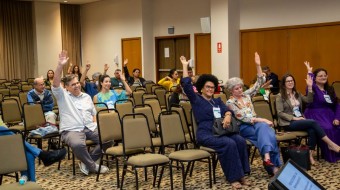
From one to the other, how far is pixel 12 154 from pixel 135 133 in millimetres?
1429

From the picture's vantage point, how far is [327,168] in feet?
18.0

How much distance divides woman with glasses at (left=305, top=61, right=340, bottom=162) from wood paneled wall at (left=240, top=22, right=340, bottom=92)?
10.5 feet

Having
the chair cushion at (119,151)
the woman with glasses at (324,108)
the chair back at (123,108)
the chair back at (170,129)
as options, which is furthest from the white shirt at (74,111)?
the woman with glasses at (324,108)

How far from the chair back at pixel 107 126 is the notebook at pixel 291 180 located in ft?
13.5

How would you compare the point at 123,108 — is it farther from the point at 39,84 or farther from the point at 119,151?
the point at 39,84

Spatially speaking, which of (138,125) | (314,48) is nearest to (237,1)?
(314,48)

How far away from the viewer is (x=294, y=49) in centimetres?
992

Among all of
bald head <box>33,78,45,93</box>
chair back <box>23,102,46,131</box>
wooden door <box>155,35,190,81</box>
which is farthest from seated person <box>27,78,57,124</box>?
wooden door <box>155,35,190,81</box>

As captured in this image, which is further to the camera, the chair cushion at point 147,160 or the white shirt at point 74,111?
the white shirt at point 74,111

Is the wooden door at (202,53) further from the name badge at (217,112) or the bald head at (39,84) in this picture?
the name badge at (217,112)

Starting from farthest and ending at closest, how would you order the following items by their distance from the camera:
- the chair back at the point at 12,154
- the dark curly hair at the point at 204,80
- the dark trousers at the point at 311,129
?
the dark trousers at the point at 311,129 → the dark curly hair at the point at 204,80 → the chair back at the point at 12,154

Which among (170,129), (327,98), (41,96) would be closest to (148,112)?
(170,129)

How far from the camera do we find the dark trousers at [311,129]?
568 centimetres

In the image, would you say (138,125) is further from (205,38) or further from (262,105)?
(205,38)
